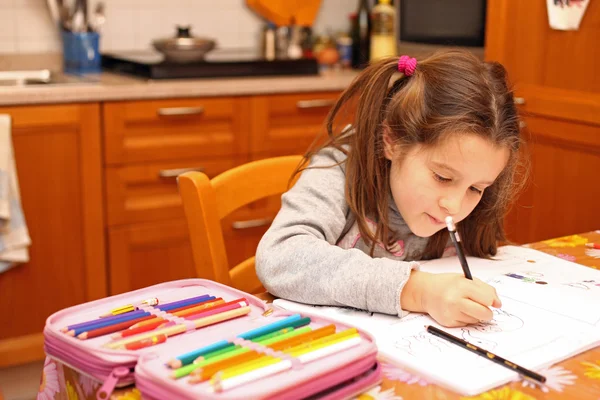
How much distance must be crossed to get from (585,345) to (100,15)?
88.9 inches

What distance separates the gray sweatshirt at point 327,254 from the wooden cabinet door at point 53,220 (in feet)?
→ 4.00

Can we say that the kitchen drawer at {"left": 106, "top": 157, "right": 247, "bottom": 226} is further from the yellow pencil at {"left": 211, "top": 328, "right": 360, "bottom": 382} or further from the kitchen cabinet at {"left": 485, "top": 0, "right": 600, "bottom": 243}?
the yellow pencil at {"left": 211, "top": 328, "right": 360, "bottom": 382}

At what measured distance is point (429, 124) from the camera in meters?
1.17

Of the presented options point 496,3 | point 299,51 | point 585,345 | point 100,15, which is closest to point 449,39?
point 496,3

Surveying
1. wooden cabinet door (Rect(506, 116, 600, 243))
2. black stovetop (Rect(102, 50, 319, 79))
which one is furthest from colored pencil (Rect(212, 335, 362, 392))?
black stovetop (Rect(102, 50, 319, 79))

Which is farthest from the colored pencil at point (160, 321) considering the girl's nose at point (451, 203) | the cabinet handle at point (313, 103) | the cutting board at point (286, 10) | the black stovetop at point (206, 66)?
the cutting board at point (286, 10)

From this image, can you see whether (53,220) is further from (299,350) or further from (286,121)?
(299,350)

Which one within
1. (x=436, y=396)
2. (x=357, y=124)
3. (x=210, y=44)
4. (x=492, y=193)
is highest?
(x=210, y=44)

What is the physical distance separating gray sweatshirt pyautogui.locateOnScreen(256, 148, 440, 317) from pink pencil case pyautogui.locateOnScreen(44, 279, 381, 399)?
143mm

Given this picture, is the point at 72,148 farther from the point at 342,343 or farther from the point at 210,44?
the point at 342,343

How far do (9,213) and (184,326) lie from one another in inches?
61.7

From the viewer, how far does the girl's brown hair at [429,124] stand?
1.16 metres

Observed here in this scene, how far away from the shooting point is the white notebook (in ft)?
2.72

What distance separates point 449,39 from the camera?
9.19ft
